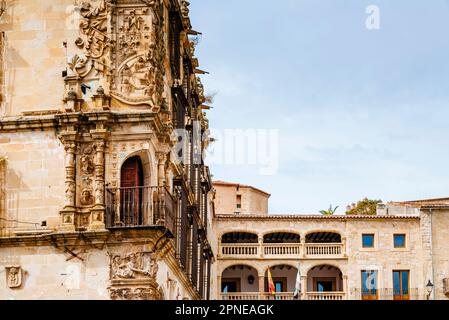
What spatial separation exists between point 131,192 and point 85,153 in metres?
1.58

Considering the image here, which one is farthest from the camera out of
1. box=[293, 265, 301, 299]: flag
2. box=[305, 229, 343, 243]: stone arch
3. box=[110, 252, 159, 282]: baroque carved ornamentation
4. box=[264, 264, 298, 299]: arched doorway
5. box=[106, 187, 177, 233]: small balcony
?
box=[264, 264, 298, 299]: arched doorway

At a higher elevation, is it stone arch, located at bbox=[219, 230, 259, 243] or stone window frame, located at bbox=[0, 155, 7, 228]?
stone arch, located at bbox=[219, 230, 259, 243]

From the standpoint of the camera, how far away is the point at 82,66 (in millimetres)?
30688

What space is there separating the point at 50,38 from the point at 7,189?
13.9 feet

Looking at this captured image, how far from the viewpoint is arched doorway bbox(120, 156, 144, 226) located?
29.8 m

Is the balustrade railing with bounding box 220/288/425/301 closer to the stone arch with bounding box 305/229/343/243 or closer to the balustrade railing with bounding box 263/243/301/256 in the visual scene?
the balustrade railing with bounding box 263/243/301/256

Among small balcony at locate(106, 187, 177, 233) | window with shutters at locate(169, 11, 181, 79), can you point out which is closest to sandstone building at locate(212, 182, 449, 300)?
window with shutters at locate(169, 11, 181, 79)

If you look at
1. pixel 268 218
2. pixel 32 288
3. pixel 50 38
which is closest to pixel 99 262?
pixel 32 288

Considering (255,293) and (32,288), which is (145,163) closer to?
(32,288)

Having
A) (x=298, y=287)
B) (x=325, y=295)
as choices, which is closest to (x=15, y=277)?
(x=298, y=287)

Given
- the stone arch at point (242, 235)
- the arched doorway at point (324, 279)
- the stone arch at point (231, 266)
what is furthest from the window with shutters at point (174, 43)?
the arched doorway at point (324, 279)
